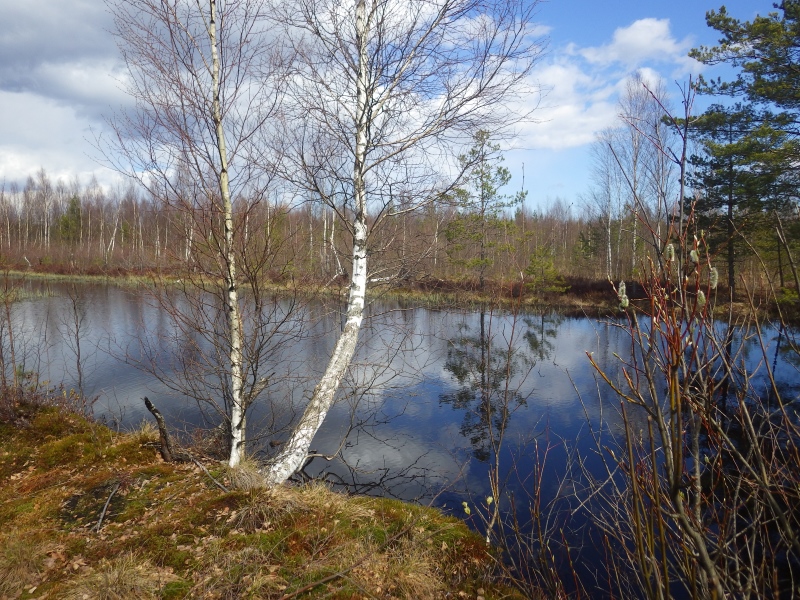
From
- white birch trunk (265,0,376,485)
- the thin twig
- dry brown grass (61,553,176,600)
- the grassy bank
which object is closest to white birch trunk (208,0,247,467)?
white birch trunk (265,0,376,485)

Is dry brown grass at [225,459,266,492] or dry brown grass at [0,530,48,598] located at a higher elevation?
dry brown grass at [225,459,266,492]

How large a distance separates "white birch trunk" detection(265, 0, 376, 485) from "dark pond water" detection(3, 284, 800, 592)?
11.8 inches

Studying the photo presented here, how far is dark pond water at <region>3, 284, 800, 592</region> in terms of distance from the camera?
5.85m

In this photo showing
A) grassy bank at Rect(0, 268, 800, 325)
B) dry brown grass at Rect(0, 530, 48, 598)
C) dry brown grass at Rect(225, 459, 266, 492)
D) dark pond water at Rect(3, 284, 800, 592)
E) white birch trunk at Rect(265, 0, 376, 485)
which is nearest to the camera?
dry brown grass at Rect(0, 530, 48, 598)

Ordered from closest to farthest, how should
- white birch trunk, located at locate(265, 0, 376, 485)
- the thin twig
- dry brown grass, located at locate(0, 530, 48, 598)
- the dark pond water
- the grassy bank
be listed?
1. dry brown grass, located at locate(0, 530, 48, 598)
2. the thin twig
3. white birch trunk, located at locate(265, 0, 376, 485)
4. the dark pond water
5. the grassy bank

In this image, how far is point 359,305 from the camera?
5277 millimetres

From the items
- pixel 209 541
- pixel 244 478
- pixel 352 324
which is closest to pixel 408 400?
pixel 352 324

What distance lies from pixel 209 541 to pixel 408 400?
574 centimetres

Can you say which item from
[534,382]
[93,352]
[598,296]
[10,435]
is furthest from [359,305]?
[598,296]

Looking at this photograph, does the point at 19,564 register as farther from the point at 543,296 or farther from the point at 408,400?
the point at 543,296

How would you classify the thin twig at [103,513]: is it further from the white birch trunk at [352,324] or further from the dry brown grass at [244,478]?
the white birch trunk at [352,324]

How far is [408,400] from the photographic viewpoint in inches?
362

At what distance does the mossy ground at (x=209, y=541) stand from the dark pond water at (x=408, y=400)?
0.96 meters

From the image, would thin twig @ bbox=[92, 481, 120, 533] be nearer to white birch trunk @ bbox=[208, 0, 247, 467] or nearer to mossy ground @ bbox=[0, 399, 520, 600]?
mossy ground @ bbox=[0, 399, 520, 600]
